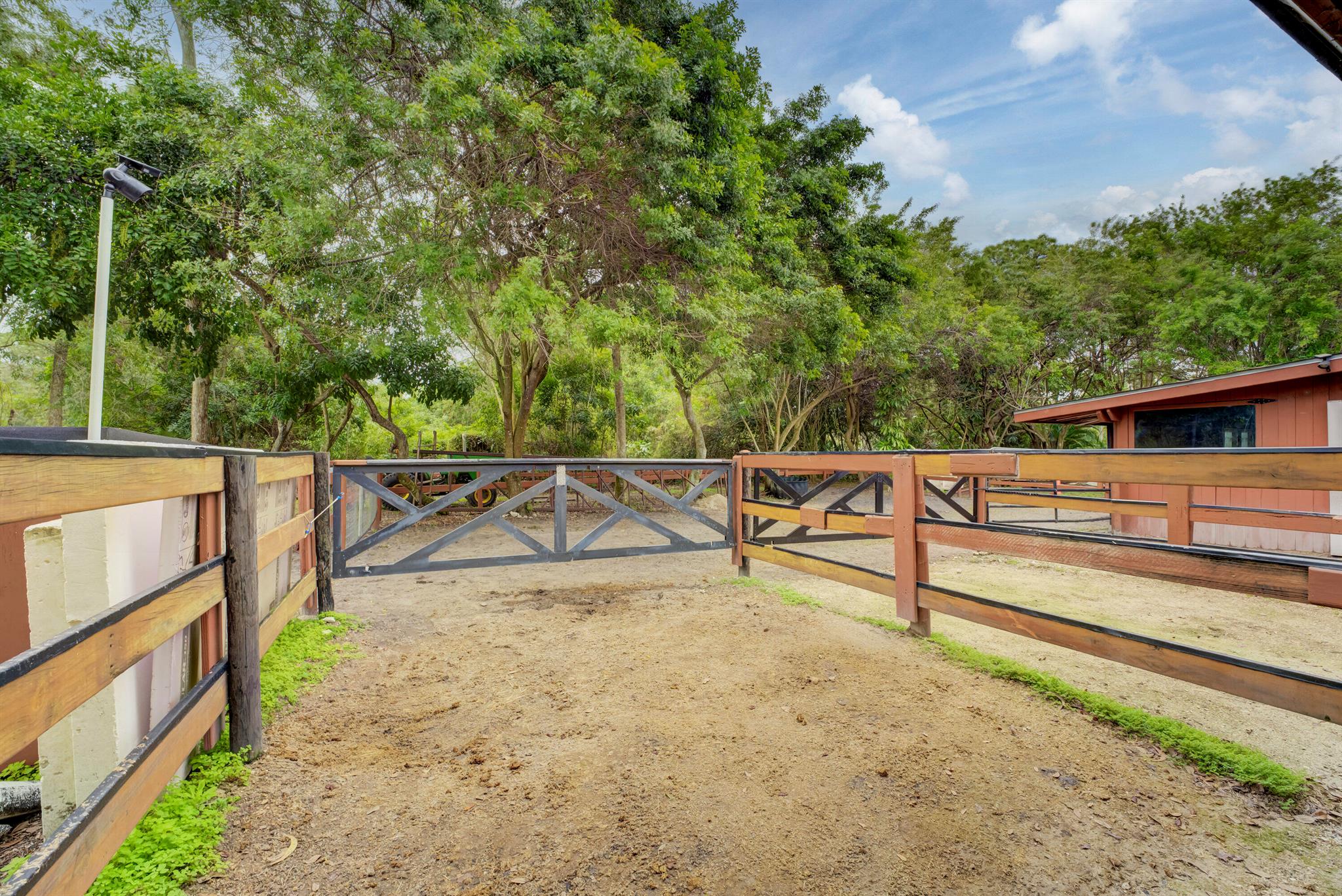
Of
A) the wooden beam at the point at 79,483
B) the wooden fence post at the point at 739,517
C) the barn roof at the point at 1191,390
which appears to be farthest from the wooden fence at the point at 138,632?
the barn roof at the point at 1191,390

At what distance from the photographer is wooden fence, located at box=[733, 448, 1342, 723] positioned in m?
2.04

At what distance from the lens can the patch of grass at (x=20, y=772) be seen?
2121 millimetres

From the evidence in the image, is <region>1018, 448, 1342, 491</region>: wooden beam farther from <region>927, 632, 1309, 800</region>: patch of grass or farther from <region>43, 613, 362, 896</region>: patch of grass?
<region>43, 613, 362, 896</region>: patch of grass

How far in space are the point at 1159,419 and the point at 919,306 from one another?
837 centimetres

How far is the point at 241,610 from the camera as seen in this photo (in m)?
2.29

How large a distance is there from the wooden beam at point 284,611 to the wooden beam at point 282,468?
67 centimetres

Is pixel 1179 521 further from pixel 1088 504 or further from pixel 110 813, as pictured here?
pixel 110 813

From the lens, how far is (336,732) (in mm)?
2654

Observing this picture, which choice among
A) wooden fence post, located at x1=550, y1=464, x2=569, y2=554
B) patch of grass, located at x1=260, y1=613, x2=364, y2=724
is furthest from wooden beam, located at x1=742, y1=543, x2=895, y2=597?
patch of grass, located at x1=260, y1=613, x2=364, y2=724

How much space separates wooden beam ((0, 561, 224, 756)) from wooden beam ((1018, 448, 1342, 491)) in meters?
3.35

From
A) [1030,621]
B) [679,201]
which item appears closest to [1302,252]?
[679,201]

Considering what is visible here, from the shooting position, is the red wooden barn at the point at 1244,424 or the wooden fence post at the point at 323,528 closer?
the wooden fence post at the point at 323,528

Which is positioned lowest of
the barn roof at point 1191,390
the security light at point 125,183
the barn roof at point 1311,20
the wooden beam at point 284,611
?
the wooden beam at point 284,611

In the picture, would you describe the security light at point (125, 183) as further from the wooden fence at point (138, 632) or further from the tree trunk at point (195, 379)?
the tree trunk at point (195, 379)
